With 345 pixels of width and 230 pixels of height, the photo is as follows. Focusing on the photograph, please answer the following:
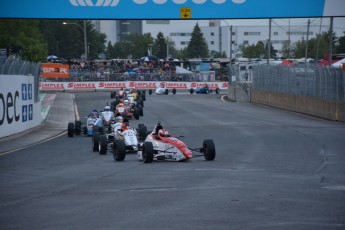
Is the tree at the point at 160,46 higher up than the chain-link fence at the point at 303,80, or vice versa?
the tree at the point at 160,46

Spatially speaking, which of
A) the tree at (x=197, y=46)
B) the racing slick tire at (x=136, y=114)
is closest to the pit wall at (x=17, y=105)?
the racing slick tire at (x=136, y=114)

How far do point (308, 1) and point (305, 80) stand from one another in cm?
1621

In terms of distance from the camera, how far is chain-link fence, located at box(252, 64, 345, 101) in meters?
35.8

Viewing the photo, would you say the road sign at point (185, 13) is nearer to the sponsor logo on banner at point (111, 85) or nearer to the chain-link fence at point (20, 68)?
the chain-link fence at point (20, 68)

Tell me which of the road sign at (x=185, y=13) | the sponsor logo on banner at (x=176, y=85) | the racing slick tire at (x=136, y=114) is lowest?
the sponsor logo on banner at (x=176, y=85)

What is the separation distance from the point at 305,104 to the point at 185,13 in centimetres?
1816

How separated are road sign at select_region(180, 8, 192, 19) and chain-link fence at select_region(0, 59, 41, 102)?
8063 millimetres

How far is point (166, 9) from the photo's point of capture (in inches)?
982

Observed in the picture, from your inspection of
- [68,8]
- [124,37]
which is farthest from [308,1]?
[124,37]

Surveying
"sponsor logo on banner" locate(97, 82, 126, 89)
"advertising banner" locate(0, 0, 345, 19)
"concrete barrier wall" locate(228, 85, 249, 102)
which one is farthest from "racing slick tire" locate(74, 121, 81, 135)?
"sponsor logo on banner" locate(97, 82, 126, 89)

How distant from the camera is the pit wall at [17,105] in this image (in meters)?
28.5

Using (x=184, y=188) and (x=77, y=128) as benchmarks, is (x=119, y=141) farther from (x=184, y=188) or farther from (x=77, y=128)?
(x=77, y=128)

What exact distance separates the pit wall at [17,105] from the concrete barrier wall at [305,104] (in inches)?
553

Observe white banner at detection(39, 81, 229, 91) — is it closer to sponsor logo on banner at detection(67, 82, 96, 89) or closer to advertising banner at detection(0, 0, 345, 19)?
sponsor logo on banner at detection(67, 82, 96, 89)
